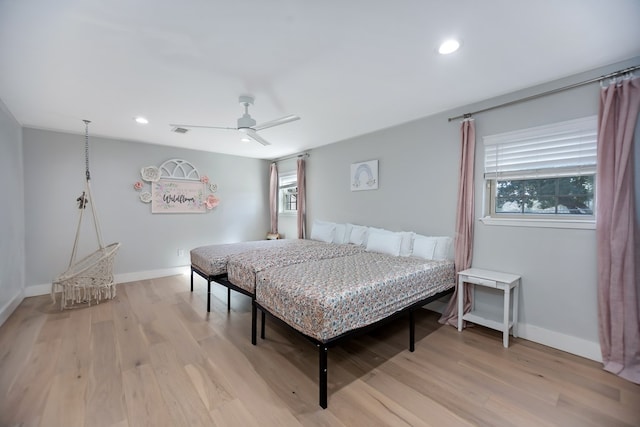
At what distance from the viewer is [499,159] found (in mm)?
2807

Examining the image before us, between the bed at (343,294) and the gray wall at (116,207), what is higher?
the gray wall at (116,207)

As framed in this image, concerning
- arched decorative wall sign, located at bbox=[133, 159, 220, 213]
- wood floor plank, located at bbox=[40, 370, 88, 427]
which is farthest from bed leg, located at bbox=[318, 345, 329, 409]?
arched decorative wall sign, located at bbox=[133, 159, 220, 213]

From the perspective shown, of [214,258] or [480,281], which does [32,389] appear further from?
[480,281]

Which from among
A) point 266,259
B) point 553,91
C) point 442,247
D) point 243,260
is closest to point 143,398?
point 243,260

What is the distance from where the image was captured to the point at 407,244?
340cm

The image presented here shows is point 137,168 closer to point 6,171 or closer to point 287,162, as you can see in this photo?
point 6,171

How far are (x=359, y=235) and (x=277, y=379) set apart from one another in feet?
8.13

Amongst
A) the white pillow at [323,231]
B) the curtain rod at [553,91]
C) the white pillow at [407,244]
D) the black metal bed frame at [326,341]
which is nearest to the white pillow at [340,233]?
the white pillow at [323,231]

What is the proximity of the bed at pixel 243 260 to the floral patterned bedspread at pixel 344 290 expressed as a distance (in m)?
0.25

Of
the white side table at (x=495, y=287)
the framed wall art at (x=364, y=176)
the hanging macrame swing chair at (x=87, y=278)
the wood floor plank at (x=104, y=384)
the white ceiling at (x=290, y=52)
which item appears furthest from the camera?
the framed wall art at (x=364, y=176)

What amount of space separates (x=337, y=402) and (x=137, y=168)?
4.75 metres

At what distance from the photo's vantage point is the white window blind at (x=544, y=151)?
91.0 inches

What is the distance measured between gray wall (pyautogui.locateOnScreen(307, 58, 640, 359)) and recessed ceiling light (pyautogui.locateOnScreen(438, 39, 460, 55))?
1234 millimetres

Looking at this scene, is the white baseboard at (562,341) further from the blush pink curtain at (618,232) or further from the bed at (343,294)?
the bed at (343,294)
